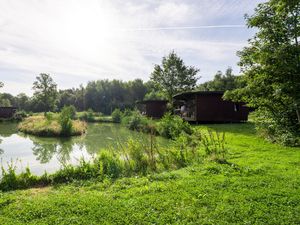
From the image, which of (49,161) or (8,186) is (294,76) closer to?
(8,186)

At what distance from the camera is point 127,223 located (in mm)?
3775

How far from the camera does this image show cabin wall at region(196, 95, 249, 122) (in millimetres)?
21297

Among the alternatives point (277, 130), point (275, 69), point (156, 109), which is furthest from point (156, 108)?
point (275, 69)

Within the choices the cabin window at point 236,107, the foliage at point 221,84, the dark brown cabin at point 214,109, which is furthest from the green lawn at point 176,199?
the foliage at point 221,84

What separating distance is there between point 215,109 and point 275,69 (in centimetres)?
1280

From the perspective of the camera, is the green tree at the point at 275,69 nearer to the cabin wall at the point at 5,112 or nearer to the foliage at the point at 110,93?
the cabin wall at the point at 5,112

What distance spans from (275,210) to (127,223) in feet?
8.01

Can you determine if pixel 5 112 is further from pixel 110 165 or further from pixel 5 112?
pixel 110 165

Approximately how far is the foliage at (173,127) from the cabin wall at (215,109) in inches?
183

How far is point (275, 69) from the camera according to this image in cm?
872

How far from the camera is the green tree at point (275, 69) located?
8.46m

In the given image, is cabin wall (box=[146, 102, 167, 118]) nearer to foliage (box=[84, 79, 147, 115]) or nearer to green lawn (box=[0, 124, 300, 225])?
foliage (box=[84, 79, 147, 115])

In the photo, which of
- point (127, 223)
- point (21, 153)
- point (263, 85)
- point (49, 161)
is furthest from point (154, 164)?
point (21, 153)

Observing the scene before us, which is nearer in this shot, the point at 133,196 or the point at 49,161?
the point at 133,196
